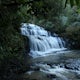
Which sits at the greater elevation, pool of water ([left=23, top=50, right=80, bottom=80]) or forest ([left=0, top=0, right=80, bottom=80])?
forest ([left=0, top=0, right=80, bottom=80])

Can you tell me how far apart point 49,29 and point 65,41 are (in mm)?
2364

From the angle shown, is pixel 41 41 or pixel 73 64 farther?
pixel 41 41

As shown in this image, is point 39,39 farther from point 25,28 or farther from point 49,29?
point 49,29

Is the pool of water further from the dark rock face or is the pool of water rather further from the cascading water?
the cascading water

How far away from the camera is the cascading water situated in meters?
14.9

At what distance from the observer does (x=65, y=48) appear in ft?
52.2

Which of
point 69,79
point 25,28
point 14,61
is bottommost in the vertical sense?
point 69,79

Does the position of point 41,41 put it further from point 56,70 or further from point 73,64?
point 56,70

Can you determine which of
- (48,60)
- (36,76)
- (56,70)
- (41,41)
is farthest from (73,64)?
(41,41)

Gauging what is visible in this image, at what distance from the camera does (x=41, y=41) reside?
1573 centimetres

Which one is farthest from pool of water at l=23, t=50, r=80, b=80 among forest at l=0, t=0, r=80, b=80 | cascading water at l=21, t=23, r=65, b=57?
cascading water at l=21, t=23, r=65, b=57

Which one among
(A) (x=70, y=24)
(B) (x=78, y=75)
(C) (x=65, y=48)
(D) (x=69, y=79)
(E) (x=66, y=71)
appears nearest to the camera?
(D) (x=69, y=79)

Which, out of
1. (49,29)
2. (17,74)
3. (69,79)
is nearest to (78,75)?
(69,79)

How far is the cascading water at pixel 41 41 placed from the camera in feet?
49.0
